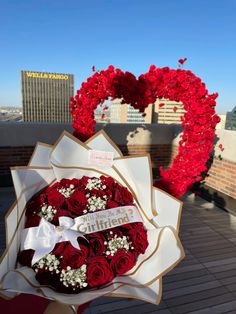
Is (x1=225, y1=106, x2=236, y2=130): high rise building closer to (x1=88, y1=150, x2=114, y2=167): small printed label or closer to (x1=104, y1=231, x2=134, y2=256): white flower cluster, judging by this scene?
(x1=88, y1=150, x2=114, y2=167): small printed label

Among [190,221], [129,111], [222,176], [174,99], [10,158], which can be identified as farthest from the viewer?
[129,111]

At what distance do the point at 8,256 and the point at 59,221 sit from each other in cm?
25

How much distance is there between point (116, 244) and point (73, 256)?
190 mm

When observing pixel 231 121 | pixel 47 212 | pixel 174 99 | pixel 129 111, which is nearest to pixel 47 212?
pixel 47 212

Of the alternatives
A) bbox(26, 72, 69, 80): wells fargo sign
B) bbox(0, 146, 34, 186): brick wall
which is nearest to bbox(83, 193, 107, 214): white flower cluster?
bbox(0, 146, 34, 186): brick wall

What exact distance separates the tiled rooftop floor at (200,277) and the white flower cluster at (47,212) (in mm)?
1973

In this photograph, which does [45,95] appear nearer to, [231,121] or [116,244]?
[231,121]

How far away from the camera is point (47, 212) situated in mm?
1175

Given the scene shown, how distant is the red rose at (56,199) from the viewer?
1177 millimetres

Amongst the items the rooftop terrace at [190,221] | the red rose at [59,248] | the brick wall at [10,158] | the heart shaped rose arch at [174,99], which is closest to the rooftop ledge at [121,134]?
the rooftop terrace at [190,221]

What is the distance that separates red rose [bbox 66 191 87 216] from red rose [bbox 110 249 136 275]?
0.81 ft

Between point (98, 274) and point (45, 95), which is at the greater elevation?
point (45, 95)

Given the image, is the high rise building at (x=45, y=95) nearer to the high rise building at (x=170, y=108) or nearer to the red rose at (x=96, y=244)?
the high rise building at (x=170, y=108)

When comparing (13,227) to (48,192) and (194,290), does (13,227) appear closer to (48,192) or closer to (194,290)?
(48,192)
